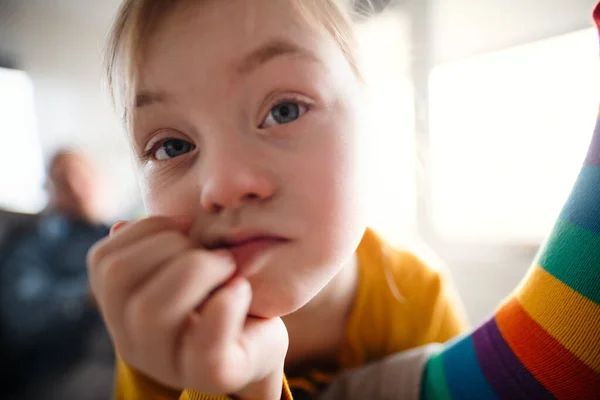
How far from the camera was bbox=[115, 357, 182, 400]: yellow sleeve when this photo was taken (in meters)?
0.21

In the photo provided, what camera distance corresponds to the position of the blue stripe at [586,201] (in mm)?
252

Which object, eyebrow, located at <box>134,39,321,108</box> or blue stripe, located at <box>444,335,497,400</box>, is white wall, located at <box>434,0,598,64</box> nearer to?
eyebrow, located at <box>134,39,321,108</box>

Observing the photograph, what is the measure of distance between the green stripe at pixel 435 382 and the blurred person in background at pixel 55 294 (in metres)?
0.29

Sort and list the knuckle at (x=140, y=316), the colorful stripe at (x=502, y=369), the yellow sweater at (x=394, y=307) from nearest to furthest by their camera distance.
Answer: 1. the knuckle at (x=140, y=316)
2. the colorful stripe at (x=502, y=369)
3. the yellow sweater at (x=394, y=307)

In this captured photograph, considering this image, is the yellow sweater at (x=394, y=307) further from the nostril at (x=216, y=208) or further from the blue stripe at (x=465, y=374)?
the nostril at (x=216, y=208)

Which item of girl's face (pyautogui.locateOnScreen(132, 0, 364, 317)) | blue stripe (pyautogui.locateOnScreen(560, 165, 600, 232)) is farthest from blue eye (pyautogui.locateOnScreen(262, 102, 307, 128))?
blue stripe (pyautogui.locateOnScreen(560, 165, 600, 232))

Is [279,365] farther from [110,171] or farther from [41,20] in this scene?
[41,20]

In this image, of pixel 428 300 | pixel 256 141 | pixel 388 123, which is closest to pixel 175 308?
pixel 256 141

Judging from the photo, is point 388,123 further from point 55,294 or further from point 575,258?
point 55,294

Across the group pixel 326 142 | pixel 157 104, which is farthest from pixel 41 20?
pixel 326 142

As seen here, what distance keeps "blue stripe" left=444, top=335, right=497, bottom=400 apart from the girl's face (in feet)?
0.61

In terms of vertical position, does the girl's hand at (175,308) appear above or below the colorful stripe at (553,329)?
above

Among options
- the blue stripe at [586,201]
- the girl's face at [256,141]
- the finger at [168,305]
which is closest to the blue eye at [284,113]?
the girl's face at [256,141]

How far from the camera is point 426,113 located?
0.34 meters
